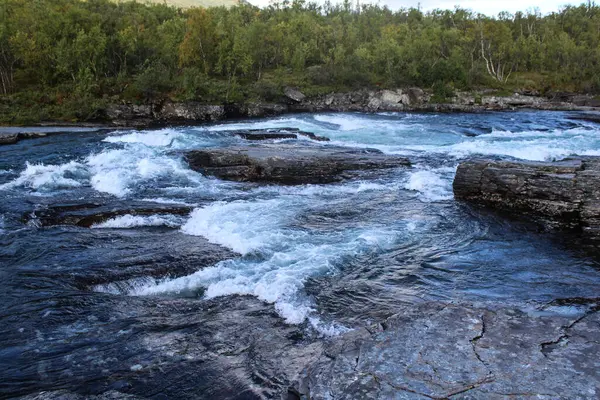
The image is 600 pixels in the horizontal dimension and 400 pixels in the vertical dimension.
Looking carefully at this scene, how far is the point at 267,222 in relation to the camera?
13.2 metres

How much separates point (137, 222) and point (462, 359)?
1069cm

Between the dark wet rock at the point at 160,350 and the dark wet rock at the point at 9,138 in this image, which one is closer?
the dark wet rock at the point at 160,350

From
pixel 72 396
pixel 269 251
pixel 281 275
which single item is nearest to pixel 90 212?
pixel 269 251

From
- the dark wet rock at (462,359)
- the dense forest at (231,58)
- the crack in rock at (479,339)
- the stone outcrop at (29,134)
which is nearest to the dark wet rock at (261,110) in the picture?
the dense forest at (231,58)

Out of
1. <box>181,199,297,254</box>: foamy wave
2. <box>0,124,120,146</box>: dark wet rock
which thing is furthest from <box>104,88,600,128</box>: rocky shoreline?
<box>181,199,297,254</box>: foamy wave

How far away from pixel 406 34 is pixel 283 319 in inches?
3872

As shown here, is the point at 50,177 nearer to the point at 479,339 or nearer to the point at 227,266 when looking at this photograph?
the point at 227,266

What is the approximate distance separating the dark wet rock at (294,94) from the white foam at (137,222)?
48.7 metres

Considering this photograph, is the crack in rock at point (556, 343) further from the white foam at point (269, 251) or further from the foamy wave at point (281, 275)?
the foamy wave at point (281, 275)

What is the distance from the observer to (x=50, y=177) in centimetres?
1878

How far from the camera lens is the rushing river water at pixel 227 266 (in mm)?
7062

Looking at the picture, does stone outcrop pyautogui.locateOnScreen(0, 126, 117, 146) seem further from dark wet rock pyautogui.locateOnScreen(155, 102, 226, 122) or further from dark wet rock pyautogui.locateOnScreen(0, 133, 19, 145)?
dark wet rock pyautogui.locateOnScreen(155, 102, 226, 122)

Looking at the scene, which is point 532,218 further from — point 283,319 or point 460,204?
point 283,319

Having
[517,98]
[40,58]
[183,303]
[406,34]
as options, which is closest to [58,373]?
[183,303]
